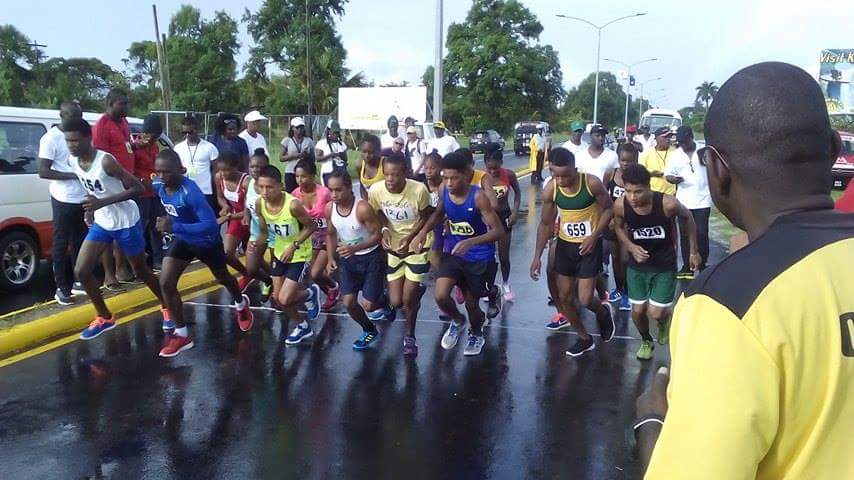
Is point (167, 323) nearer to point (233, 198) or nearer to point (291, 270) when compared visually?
point (291, 270)

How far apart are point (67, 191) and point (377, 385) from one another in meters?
3.64

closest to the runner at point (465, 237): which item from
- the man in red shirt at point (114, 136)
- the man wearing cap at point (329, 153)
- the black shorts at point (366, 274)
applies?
the black shorts at point (366, 274)

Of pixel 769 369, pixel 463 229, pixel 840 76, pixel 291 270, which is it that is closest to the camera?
pixel 769 369

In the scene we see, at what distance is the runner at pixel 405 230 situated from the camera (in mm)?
6320

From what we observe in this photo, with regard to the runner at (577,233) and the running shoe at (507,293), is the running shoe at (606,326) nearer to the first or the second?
the runner at (577,233)

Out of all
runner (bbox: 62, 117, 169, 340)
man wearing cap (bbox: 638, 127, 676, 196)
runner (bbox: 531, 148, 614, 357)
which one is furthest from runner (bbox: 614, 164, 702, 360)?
runner (bbox: 62, 117, 169, 340)

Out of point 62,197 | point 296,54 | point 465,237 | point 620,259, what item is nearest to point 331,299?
point 465,237

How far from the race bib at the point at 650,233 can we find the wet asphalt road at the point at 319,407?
3.41 feet

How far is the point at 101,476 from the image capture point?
160 inches

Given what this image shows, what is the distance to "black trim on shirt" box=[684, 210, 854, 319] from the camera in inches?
45.1

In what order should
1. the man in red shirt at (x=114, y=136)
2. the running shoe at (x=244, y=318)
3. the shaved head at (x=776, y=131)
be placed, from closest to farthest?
the shaved head at (x=776, y=131), the running shoe at (x=244, y=318), the man in red shirt at (x=114, y=136)

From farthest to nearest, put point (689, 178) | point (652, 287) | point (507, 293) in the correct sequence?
point (689, 178), point (507, 293), point (652, 287)

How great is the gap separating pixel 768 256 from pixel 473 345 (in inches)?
206

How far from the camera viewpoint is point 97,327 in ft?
21.2
